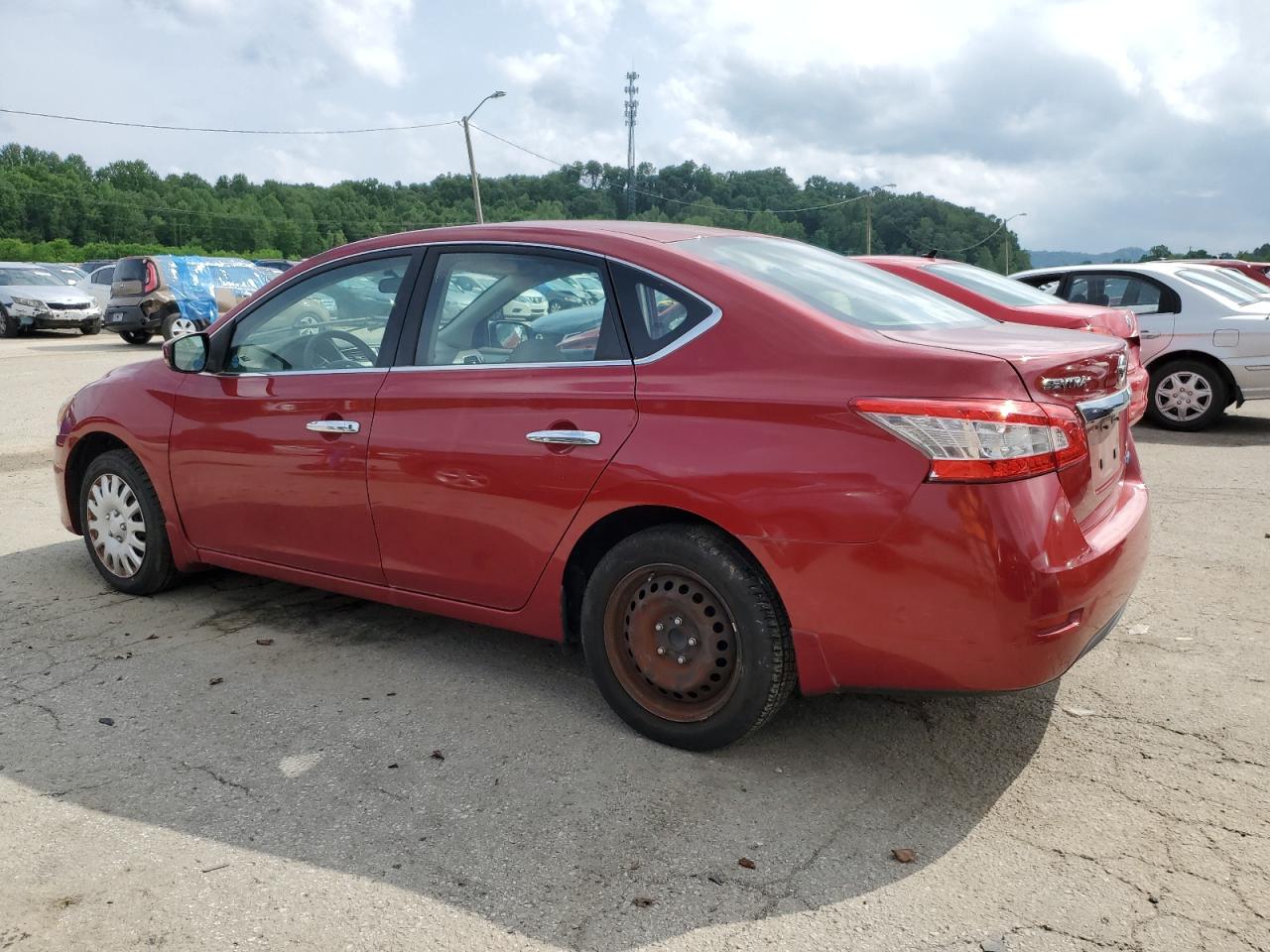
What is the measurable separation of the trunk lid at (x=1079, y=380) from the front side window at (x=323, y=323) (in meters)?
1.96

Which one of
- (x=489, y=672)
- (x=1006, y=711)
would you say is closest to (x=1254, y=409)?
(x=1006, y=711)

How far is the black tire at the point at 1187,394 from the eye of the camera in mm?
9930

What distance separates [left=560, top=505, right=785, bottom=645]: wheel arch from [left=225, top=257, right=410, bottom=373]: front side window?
1.16 m

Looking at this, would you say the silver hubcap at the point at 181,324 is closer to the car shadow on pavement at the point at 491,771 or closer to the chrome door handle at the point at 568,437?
the car shadow on pavement at the point at 491,771

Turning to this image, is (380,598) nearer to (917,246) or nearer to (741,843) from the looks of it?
(741,843)

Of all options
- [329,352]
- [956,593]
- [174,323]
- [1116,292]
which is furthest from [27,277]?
[956,593]

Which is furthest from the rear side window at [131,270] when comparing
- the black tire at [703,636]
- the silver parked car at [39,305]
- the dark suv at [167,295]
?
the black tire at [703,636]

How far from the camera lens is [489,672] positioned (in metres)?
4.10

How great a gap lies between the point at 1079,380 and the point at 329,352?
8.97ft

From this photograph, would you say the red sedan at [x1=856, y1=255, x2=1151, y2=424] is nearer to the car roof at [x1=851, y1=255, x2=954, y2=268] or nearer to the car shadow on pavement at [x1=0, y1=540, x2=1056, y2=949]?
the car roof at [x1=851, y1=255, x2=954, y2=268]

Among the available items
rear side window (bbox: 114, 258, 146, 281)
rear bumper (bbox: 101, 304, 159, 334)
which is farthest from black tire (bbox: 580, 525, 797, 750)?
rear side window (bbox: 114, 258, 146, 281)

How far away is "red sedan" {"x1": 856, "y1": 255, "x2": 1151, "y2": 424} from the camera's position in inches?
295

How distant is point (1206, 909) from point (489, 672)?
2.46m

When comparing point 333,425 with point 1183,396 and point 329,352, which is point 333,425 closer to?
point 329,352
